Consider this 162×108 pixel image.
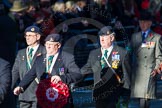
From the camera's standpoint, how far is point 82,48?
57.5ft

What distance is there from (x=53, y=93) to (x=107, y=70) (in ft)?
5.01

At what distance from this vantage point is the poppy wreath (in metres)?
10.6

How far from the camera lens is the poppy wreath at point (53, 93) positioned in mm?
10578

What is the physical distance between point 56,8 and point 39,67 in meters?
8.38

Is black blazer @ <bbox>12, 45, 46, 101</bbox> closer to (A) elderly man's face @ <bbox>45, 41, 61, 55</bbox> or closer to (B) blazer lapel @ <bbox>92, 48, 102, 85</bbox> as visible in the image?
(A) elderly man's face @ <bbox>45, 41, 61, 55</bbox>

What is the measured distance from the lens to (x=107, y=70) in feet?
38.7

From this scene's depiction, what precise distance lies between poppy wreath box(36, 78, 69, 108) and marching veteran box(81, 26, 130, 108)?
3.78 ft

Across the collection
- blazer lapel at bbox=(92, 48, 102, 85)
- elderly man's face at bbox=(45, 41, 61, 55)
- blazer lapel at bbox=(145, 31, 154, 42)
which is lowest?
blazer lapel at bbox=(92, 48, 102, 85)

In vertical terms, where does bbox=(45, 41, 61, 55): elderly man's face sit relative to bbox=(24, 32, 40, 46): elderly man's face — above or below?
below

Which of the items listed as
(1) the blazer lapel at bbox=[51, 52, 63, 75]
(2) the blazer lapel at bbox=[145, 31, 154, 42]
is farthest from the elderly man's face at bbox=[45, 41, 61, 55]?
(2) the blazer lapel at bbox=[145, 31, 154, 42]

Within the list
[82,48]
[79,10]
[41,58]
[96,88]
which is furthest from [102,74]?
[79,10]

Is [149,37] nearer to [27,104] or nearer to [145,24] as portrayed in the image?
[145,24]

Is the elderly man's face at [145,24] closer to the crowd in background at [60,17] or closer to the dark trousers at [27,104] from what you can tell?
the crowd in background at [60,17]

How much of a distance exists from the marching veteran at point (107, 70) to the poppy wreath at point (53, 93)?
1.15 metres
